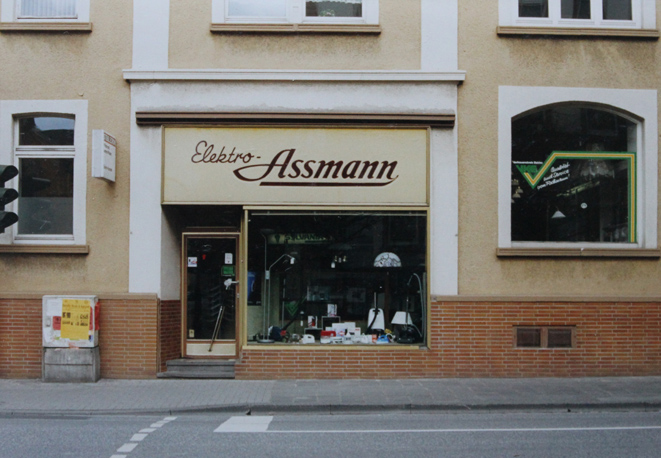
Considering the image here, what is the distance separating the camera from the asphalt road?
710cm

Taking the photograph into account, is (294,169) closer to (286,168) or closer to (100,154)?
(286,168)

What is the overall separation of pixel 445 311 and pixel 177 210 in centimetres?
492

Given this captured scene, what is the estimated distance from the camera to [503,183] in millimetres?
11922

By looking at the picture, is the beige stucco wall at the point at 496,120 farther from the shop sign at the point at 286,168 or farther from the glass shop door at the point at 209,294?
the glass shop door at the point at 209,294

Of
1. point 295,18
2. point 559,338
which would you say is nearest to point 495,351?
point 559,338

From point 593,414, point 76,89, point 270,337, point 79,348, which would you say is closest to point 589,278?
point 593,414

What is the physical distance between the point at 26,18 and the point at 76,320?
5283 mm

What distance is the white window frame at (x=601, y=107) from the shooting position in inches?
470

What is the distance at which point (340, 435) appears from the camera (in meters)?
7.94

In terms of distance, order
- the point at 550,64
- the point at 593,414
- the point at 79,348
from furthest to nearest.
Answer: the point at 550,64 < the point at 79,348 < the point at 593,414

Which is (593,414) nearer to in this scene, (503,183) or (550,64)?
(503,183)

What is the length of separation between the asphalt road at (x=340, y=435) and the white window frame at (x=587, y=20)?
6597 mm

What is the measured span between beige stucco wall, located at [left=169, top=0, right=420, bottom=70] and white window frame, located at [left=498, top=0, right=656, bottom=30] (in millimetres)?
1566

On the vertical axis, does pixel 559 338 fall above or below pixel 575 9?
below
